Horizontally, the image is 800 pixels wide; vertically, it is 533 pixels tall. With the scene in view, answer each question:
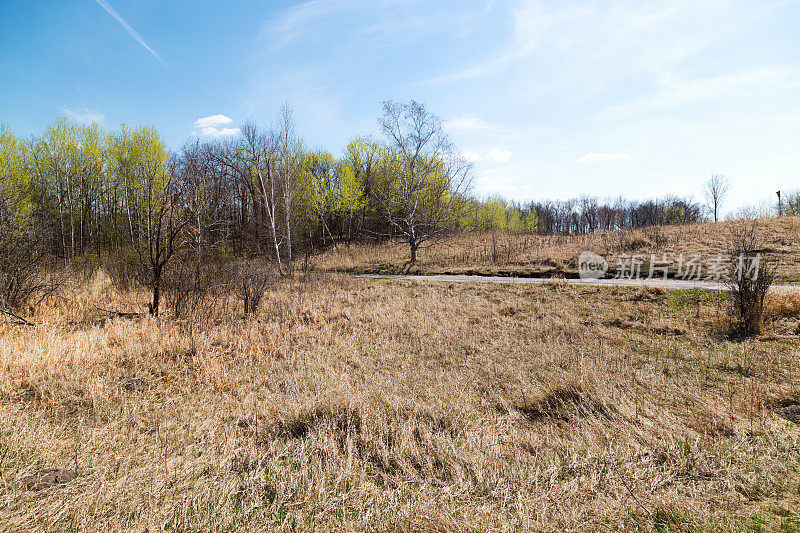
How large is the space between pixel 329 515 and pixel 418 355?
4.19m

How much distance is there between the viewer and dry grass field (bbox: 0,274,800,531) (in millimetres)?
2541

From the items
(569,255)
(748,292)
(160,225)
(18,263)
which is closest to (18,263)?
(18,263)

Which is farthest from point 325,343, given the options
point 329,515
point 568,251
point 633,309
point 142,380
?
point 568,251

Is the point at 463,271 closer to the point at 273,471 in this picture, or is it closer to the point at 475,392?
the point at 475,392

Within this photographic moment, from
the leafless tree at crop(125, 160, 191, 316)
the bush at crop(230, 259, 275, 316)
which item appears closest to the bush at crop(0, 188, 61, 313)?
the leafless tree at crop(125, 160, 191, 316)

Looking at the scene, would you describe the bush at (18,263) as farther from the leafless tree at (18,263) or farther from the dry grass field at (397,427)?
the dry grass field at (397,427)

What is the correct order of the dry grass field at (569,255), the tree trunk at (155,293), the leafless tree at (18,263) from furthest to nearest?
the dry grass field at (569,255) < the tree trunk at (155,293) < the leafless tree at (18,263)

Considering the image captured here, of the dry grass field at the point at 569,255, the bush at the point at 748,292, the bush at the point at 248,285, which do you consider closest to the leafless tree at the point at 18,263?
the bush at the point at 248,285

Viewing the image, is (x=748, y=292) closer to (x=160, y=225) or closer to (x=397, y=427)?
(x=397, y=427)

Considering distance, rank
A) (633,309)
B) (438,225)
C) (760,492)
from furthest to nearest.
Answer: (438,225)
(633,309)
(760,492)

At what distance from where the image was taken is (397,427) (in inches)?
151

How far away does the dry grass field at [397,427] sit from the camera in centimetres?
254

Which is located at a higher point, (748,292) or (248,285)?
(248,285)

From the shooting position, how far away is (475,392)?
4.99 metres
